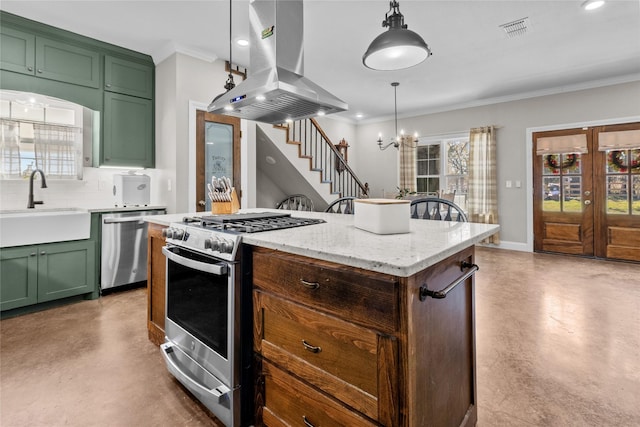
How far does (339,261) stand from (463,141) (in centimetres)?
653

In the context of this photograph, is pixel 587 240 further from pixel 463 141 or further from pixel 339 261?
pixel 339 261

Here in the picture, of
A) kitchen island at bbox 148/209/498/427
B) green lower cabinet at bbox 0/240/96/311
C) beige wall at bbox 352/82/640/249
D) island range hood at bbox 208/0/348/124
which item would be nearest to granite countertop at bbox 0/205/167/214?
green lower cabinet at bbox 0/240/96/311

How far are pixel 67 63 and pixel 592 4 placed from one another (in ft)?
17.5

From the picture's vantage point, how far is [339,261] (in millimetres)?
1043

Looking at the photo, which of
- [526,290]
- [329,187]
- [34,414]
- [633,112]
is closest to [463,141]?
[633,112]

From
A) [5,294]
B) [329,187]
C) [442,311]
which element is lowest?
[5,294]

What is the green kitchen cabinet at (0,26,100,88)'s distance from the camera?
3092 mm

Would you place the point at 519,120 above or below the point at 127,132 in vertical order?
above

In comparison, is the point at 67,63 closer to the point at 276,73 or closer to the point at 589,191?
the point at 276,73

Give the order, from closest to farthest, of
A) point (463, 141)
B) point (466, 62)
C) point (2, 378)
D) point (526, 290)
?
point (2, 378) < point (526, 290) < point (466, 62) < point (463, 141)

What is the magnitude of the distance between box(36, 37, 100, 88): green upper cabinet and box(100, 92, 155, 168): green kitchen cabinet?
25cm

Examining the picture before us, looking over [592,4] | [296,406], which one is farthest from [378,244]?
[592,4]

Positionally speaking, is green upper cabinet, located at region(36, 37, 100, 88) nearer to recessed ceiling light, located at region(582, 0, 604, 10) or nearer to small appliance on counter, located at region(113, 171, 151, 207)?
small appliance on counter, located at region(113, 171, 151, 207)

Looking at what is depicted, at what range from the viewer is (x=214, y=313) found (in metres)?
1.58
